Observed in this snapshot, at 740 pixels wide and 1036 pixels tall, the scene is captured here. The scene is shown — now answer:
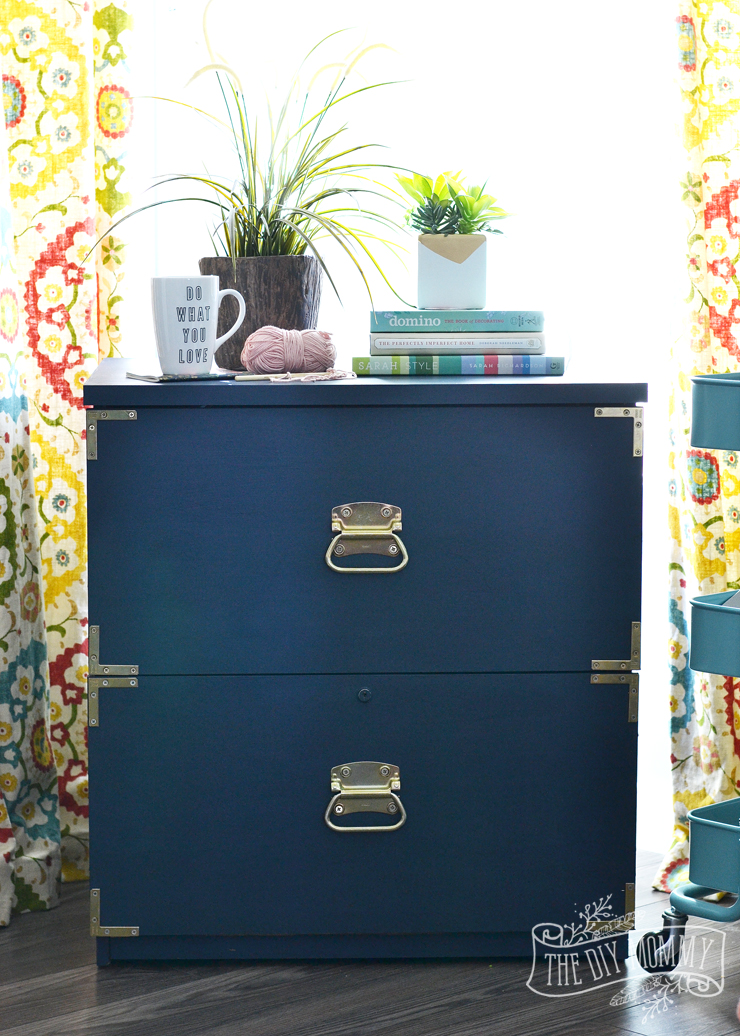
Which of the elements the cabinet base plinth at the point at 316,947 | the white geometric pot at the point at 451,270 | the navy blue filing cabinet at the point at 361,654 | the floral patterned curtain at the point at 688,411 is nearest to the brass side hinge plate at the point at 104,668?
the navy blue filing cabinet at the point at 361,654

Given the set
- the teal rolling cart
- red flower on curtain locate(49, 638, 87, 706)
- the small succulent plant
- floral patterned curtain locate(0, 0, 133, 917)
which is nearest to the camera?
the teal rolling cart

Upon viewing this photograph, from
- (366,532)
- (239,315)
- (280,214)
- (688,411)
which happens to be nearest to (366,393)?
(366,532)

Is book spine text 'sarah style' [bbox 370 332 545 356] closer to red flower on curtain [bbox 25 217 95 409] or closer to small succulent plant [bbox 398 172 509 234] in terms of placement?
small succulent plant [bbox 398 172 509 234]

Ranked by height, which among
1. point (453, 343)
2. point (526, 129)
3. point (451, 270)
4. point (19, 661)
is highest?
point (526, 129)

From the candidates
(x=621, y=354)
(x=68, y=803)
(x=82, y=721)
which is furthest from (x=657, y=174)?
(x=68, y=803)

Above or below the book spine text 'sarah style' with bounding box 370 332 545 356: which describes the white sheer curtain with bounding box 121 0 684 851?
above

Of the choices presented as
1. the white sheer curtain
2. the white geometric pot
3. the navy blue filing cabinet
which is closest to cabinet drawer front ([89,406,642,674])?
the navy blue filing cabinet

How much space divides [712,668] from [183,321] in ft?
2.34

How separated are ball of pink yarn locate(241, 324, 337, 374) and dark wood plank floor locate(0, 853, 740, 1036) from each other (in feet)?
2.41

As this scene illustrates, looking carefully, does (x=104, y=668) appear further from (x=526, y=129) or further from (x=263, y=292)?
(x=526, y=129)

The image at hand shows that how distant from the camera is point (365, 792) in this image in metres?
1.23

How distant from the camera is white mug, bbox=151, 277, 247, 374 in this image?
1.22 m

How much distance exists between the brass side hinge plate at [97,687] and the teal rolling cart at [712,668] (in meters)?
0.63

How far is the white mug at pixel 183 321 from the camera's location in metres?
1.22
